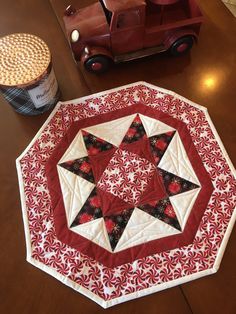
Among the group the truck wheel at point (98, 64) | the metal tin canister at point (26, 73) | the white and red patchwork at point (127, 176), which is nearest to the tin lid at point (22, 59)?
the metal tin canister at point (26, 73)

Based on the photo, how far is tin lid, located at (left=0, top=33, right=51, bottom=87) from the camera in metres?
0.61

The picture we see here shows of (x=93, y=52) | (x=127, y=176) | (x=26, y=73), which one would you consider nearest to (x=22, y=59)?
(x=26, y=73)

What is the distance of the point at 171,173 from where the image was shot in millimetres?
640

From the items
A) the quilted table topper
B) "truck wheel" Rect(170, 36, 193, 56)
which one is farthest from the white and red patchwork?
"truck wheel" Rect(170, 36, 193, 56)

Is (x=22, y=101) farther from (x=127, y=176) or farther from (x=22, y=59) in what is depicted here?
(x=127, y=176)

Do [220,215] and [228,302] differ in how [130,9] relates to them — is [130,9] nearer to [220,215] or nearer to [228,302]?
[220,215]

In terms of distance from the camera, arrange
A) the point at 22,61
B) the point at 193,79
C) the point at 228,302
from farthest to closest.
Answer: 1. the point at 193,79
2. the point at 22,61
3. the point at 228,302

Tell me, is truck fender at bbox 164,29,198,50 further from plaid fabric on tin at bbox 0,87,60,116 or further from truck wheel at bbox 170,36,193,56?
plaid fabric on tin at bbox 0,87,60,116

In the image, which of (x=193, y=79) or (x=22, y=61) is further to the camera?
(x=193, y=79)

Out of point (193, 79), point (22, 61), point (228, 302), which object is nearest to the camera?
point (228, 302)

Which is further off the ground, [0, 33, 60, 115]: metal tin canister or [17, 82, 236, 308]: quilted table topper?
[0, 33, 60, 115]: metal tin canister

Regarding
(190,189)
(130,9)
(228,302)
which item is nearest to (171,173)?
(190,189)

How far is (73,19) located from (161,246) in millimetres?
564

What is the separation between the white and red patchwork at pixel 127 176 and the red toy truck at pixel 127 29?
25 centimetres
